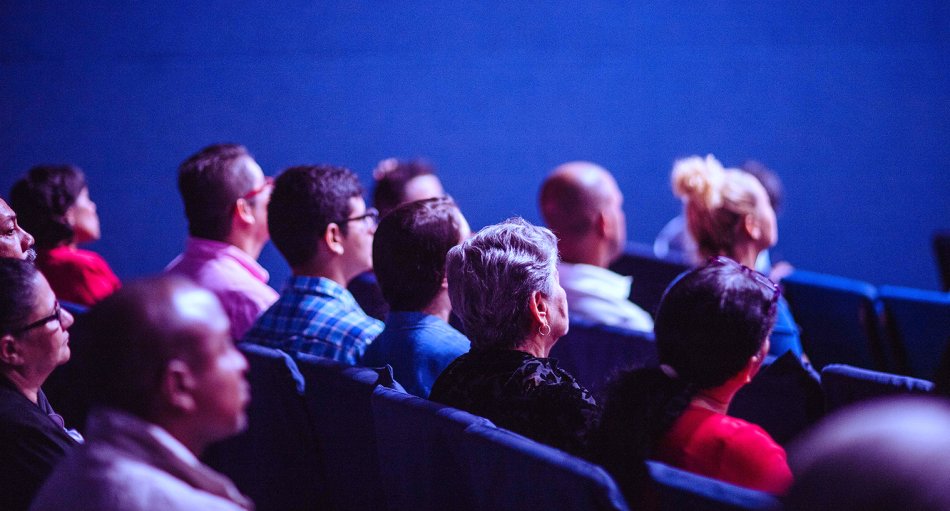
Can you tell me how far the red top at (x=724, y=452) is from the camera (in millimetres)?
1821

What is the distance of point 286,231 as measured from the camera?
321 cm

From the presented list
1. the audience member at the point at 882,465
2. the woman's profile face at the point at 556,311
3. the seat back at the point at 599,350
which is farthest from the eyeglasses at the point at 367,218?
the audience member at the point at 882,465

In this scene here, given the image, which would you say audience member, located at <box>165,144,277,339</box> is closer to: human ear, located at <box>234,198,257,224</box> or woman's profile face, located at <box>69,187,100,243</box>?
human ear, located at <box>234,198,257,224</box>

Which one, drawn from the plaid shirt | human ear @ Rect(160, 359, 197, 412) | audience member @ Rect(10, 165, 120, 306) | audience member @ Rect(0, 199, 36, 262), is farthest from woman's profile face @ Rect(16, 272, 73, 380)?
audience member @ Rect(10, 165, 120, 306)

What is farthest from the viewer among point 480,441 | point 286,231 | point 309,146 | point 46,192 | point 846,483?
point 309,146

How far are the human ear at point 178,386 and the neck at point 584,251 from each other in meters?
2.52

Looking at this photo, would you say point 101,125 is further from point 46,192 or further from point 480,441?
point 480,441

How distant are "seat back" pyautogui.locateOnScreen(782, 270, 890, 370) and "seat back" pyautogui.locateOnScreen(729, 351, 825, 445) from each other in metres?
1.45

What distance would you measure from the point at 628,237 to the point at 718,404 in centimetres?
530

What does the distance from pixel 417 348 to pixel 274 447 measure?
504mm

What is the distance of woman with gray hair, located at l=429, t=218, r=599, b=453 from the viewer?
Result: 82.4 inches

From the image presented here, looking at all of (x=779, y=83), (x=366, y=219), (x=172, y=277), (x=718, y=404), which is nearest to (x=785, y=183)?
(x=779, y=83)

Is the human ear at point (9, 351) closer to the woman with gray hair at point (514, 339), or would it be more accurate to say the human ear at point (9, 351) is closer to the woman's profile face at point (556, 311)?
the woman with gray hair at point (514, 339)

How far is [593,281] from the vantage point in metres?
3.63
